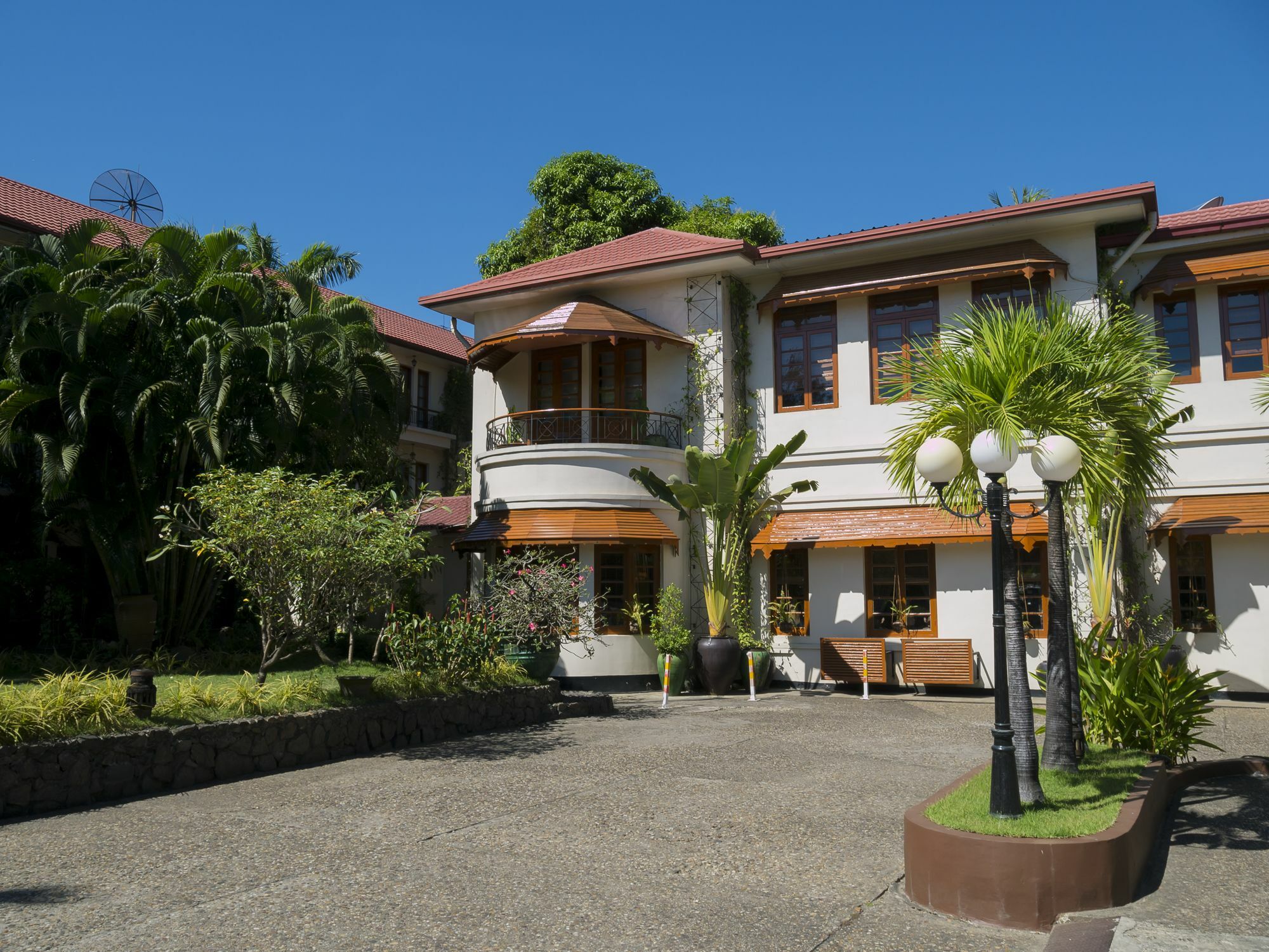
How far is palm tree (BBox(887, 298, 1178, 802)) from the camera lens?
888cm

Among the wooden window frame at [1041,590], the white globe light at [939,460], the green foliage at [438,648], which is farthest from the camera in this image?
the wooden window frame at [1041,590]

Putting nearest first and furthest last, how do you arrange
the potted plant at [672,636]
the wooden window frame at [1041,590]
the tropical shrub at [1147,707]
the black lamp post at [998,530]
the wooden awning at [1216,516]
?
the black lamp post at [998,530] → the tropical shrub at [1147,707] → the wooden awning at [1216,516] → the wooden window frame at [1041,590] → the potted plant at [672,636]

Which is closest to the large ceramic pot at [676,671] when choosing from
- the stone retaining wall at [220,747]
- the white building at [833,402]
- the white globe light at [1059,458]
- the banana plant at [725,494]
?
the white building at [833,402]

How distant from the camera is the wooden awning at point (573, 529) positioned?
18844 mm

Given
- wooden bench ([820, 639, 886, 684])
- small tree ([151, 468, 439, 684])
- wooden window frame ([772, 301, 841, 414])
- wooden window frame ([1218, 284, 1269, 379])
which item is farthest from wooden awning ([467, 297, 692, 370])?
wooden window frame ([1218, 284, 1269, 379])

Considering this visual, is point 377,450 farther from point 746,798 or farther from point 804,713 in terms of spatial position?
point 746,798

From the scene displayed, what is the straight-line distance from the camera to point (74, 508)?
56.5ft

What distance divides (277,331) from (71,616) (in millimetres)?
6517

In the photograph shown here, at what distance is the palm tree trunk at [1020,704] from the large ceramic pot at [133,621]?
13681 mm

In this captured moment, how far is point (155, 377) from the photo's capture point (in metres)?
16.4

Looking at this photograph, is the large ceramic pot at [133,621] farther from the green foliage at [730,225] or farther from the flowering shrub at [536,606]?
the green foliage at [730,225]

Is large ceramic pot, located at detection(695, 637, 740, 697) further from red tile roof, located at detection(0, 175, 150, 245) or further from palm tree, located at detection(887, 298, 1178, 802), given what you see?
red tile roof, located at detection(0, 175, 150, 245)

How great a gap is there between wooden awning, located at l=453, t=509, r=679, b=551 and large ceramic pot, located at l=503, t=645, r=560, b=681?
3.06 metres

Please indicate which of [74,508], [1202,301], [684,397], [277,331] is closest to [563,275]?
[684,397]
